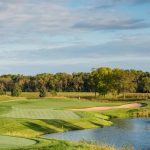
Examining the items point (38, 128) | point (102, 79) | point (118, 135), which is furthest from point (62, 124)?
point (102, 79)

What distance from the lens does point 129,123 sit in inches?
2739

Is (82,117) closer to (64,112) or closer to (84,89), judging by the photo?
(64,112)

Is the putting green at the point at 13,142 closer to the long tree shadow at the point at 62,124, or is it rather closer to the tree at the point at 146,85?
the long tree shadow at the point at 62,124

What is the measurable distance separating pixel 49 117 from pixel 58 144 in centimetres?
3306

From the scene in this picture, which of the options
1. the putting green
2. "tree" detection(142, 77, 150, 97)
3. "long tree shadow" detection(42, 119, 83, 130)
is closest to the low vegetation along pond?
"long tree shadow" detection(42, 119, 83, 130)

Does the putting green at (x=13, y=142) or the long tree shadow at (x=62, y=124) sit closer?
the putting green at (x=13, y=142)

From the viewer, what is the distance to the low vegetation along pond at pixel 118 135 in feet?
151

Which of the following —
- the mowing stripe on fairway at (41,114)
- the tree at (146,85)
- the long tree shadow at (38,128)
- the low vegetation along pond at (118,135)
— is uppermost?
the tree at (146,85)

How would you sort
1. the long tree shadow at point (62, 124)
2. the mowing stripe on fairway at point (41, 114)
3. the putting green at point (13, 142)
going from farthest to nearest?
the mowing stripe on fairway at point (41, 114)
the long tree shadow at point (62, 124)
the putting green at point (13, 142)

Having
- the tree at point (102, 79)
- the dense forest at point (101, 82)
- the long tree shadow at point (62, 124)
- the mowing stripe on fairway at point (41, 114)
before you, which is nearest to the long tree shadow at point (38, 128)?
the long tree shadow at point (62, 124)

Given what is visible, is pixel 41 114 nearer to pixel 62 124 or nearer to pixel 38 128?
pixel 62 124

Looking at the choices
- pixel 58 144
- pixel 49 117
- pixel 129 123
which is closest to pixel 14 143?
pixel 58 144

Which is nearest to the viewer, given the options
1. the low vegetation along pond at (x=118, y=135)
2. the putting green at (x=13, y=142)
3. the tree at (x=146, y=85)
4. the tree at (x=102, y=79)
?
the putting green at (x=13, y=142)

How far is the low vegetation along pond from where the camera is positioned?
151 ft
